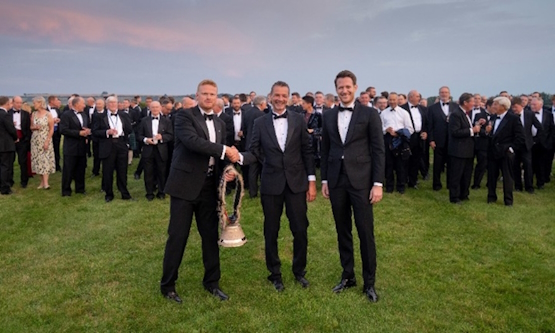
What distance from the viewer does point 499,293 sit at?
5.01 m


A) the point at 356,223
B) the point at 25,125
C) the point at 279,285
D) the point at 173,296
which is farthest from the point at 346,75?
the point at 25,125

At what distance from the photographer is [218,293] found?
16.1 feet

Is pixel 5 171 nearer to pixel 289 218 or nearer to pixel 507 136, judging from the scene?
pixel 289 218

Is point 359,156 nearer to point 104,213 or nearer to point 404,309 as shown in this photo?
point 404,309

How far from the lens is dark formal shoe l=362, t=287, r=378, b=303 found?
4.75 m

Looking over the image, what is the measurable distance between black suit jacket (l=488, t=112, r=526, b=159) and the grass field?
1.22 meters

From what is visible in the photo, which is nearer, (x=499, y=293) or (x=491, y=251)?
(x=499, y=293)

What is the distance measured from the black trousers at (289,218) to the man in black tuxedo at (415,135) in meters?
6.78

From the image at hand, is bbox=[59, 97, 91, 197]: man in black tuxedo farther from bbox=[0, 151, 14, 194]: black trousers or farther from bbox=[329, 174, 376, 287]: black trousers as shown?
bbox=[329, 174, 376, 287]: black trousers

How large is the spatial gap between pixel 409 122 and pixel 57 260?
7.97 meters

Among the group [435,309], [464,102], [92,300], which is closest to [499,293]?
[435,309]

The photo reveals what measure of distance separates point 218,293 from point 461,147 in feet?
21.6

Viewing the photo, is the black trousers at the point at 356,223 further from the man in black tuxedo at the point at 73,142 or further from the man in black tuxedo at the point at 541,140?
the man in black tuxedo at the point at 541,140

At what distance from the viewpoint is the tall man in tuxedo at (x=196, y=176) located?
4480 millimetres
